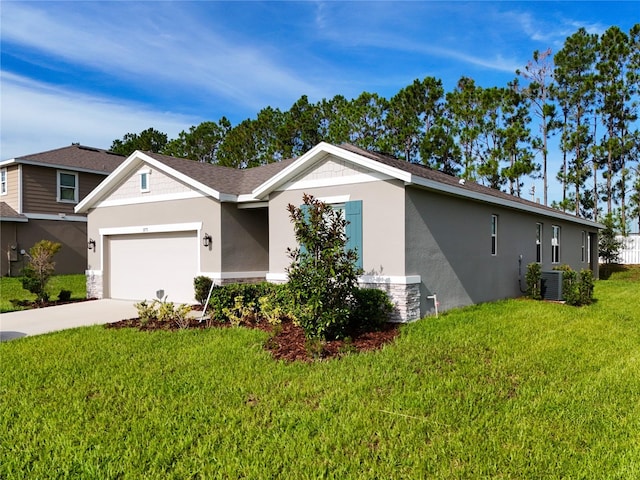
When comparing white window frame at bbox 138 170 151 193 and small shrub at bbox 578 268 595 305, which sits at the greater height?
white window frame at bbox 138 170 151 193

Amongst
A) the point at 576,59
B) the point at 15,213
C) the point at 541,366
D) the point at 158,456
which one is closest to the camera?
the point at 158,456

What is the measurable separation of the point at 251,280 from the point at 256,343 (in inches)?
203

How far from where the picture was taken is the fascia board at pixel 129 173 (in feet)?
38.8

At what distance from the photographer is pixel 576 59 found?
2636 centimetres

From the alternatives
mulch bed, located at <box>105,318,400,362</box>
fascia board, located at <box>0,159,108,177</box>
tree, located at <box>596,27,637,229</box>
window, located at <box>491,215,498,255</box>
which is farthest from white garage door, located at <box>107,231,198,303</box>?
tree, located at <box>596,27,637,229</box>

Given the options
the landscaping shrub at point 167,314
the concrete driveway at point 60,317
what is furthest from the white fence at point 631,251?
the concrete driveway at point 60,317

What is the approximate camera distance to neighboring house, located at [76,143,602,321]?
922 centimetres

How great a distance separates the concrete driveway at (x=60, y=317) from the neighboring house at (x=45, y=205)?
7.81 m

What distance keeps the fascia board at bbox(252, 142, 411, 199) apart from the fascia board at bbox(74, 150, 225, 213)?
1.61m

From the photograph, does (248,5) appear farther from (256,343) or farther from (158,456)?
(158,456)

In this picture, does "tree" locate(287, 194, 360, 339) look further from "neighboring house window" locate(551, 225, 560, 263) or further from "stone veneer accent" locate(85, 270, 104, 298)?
"neighboring house window" locate(551, 225, 560, 263)

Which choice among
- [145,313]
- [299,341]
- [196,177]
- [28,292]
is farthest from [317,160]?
[28,292]

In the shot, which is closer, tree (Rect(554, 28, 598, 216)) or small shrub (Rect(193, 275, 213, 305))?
small shrub (Rect(193, 275, 213, 305))

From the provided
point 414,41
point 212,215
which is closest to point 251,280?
point 212,215
